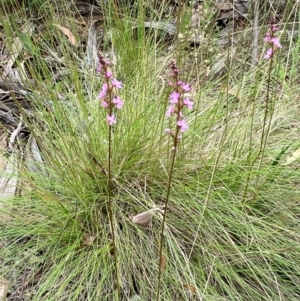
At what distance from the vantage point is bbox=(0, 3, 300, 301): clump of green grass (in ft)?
Answer: 5.01

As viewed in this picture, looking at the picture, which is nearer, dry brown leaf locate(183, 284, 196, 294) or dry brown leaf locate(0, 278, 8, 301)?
dry brown leaf locate(183, 284, 196, 294)

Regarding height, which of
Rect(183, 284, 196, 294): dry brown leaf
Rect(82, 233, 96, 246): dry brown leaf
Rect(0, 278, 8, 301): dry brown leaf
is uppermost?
Rect(82, 233, 96, 246): dry brown leaf

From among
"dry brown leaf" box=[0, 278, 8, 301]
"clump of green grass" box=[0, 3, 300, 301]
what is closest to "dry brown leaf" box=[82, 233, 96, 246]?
"clump of green grass" box=[0, 3, 300, 301]

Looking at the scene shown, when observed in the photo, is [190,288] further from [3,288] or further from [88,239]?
[3,288]

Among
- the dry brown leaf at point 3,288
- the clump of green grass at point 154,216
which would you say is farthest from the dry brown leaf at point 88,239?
the dry brown leaf at point 3,288

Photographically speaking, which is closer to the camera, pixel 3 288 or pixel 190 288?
pixel 190 288

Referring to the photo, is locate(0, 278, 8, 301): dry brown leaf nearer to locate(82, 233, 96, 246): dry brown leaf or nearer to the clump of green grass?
the clump of green grass

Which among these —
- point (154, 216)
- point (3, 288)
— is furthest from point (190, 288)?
point (3, 288)

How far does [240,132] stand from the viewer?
1898 mm

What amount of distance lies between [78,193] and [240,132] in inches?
25.7

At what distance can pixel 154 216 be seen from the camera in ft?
5.34

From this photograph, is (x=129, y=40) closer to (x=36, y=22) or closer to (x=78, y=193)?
(x=36, y=22)

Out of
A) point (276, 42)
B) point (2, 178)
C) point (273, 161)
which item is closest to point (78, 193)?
point (2, 178)

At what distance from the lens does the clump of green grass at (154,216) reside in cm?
153
